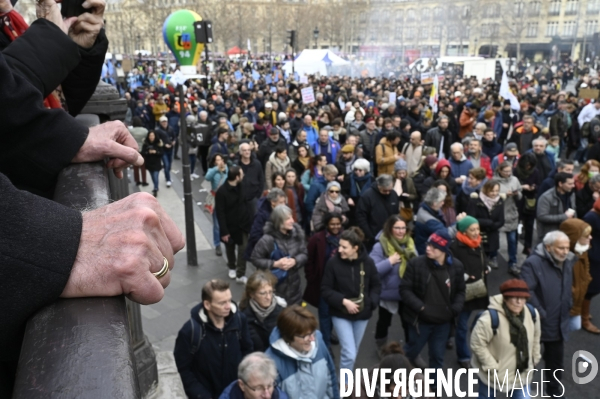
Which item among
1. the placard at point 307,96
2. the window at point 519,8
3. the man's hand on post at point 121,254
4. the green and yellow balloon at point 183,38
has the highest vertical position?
the window at point 519,8

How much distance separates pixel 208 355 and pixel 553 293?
3.20m

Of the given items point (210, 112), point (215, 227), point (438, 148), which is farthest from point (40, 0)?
point (210, 112)

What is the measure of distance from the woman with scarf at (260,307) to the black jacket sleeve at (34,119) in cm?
293

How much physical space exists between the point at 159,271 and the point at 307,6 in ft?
224

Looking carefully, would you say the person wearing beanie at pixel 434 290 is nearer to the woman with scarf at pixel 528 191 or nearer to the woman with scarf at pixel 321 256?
the woman with scarf at pixel 321 256

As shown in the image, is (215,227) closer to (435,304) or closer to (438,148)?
(435,304)

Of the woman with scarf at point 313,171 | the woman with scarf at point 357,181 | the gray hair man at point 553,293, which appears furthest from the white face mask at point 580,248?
the woman with scarf at point 313,171

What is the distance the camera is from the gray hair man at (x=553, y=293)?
193 inches

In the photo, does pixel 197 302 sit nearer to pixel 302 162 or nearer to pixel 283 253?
pixel 283 253

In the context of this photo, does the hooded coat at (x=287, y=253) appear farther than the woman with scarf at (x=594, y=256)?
No

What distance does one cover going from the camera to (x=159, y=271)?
2.63 feet

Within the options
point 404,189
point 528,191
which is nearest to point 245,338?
point 404,189

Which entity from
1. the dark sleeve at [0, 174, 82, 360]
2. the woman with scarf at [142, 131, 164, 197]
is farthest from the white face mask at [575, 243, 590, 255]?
the woman with scarf at [142, 131, 164, 197]

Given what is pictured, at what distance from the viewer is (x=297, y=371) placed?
3703 millimetres
